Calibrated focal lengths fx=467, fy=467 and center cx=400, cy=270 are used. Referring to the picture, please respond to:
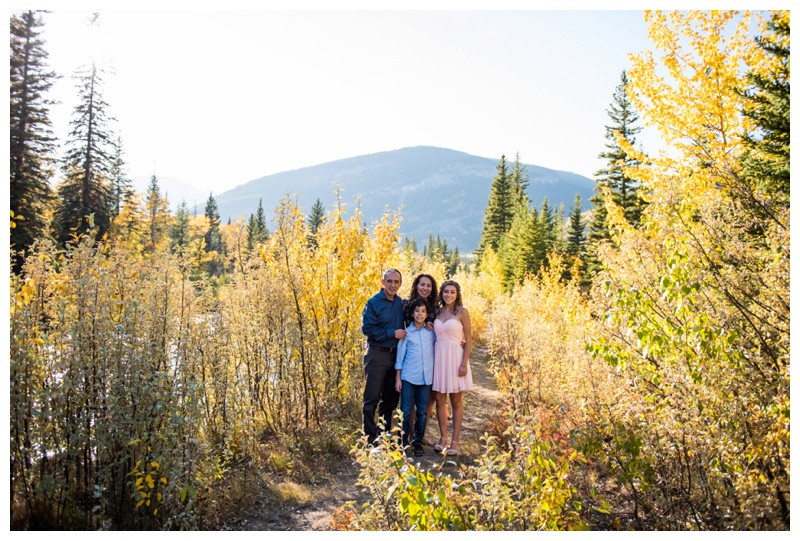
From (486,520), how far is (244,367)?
13.4 feet

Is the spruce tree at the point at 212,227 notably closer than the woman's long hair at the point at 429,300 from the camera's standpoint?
No

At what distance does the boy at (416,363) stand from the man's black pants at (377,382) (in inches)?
6.3

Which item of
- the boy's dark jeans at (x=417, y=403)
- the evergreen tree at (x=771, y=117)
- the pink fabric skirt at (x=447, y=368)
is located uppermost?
the evergreen tree at (x=771, y=117)

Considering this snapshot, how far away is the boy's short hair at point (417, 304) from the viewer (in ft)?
16.2

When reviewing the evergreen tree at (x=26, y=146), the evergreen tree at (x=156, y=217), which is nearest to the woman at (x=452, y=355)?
the evergreen tree at (x=26, y=146)

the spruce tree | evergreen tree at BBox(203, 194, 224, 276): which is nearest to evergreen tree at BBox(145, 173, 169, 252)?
evergreen tree at BBox(203, 194, 224, 276)

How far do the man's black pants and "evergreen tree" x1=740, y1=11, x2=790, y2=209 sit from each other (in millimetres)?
4097

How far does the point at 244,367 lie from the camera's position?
5.92m

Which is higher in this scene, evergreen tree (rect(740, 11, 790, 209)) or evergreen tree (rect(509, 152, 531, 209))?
evergreen tree (rect(509, 152, 531, 209))

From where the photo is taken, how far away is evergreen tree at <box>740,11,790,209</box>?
4574 millimetres

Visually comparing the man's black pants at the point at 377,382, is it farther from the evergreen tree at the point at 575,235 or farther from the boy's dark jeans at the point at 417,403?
the evergreen tree at the point at 575,235

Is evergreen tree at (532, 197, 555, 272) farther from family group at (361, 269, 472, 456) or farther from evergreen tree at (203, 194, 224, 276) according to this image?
evergreen tree at (203, 194, 224, 276)

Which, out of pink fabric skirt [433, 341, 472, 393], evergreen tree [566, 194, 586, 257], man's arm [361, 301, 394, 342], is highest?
evergreen tree [566, 194, 586, 257]

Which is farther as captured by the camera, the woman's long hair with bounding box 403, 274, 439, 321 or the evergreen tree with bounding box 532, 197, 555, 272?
the evergreen tree with bounding box 532, 197, 555, 272
